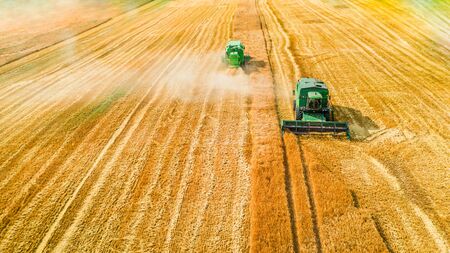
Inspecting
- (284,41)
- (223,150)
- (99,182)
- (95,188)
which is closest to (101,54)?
(284,41)

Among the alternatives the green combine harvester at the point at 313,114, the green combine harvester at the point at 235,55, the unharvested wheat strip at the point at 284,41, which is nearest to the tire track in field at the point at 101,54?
the green combine harvester at the point at 235,55

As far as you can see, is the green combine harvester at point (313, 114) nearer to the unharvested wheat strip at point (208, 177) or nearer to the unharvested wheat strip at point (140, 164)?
the unharvested wheat strip at point (208, 177)

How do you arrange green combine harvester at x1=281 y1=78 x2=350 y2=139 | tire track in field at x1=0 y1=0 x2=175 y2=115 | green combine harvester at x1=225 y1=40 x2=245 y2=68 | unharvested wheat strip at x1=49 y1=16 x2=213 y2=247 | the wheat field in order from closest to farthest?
the wheat field < unharvested wheat strip at x1=49 y1=16 x2=213 y2=247 < green combine harvester at x1=281 y1=78 x2=350 y2=139 < green combine harvester at x1=225 y1=40 x2=245 y2=68 < tire track in field at x1=0 y1=0 x2=175 y2=115

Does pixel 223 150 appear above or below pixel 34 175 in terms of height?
below

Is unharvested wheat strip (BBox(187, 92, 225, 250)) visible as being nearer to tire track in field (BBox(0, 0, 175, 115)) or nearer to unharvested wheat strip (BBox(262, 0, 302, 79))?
unharvested wheat strip (BBox(262, 0, 302, 79))

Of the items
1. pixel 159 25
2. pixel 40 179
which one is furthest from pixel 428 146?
pixel 159 25

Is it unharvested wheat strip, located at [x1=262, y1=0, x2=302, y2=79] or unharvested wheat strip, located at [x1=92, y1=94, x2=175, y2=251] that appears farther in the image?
unharvested wheat strip, located at [x1=262, y1=0, x2=302, y2=79]

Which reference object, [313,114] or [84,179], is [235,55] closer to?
[313,114]

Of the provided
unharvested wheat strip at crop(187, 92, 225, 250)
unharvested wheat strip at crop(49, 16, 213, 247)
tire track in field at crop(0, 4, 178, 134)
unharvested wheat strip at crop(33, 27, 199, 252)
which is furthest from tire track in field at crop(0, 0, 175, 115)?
unharvested wheat strip at crop(187, 92, 225, 250)
